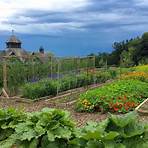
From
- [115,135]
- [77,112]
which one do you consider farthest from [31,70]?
[115,135]

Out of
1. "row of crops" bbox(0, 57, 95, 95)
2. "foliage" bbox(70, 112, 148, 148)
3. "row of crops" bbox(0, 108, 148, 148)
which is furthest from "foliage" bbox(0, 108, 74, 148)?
"row of crops" bbox(0, 57, 95, 95)

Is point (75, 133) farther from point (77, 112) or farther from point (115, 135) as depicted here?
point (77, 112)

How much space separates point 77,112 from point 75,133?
629 cm

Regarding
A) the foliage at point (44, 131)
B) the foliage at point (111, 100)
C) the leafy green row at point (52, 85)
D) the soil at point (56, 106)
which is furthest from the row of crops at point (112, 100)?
the foliage at point (44, 131)

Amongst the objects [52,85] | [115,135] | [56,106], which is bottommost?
[56,106]

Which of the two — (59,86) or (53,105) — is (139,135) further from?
(59,86)

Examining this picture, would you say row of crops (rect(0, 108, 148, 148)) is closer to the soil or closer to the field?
the field

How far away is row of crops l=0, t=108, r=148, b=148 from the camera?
3.39 meters

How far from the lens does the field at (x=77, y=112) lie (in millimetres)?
3525

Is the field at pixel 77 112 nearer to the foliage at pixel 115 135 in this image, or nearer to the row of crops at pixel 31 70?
the foliage at pixel 115 135

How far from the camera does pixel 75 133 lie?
12.6 feet

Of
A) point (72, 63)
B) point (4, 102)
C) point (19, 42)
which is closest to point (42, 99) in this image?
point (4, 102)

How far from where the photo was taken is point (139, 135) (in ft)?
11.5

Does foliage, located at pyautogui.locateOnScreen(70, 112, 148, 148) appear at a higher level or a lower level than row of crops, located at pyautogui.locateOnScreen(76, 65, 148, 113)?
higher
